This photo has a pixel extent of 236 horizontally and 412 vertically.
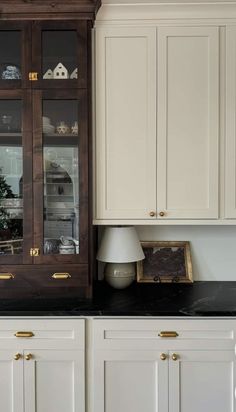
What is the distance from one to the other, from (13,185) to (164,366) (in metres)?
1.24

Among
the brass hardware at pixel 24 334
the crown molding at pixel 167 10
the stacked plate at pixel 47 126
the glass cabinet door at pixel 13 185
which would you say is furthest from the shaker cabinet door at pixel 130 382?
the crown molding at pixel 167 10

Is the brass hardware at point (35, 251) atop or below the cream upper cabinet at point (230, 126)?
below

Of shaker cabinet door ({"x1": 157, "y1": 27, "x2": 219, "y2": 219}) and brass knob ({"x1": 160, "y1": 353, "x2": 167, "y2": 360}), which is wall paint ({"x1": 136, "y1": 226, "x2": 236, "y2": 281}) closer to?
shaker cabinet door ({"x1": 157, "y1": 27, "x2": 219, "y2": 219})

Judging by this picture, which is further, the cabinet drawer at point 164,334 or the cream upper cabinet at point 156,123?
the cream upper cabinet at point 156,123

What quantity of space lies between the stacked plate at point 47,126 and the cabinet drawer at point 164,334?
1034 mm

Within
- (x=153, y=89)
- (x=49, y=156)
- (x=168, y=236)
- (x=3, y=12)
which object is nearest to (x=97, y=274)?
(x=168, y=236)

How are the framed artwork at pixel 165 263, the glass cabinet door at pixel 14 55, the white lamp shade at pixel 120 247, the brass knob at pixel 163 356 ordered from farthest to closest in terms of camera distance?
the framed artwork at pixel 165 263 < the white lamp shade at pixel 120 247 < the glass cabinet door at pixel 14 55 < the brass knob at pixel 163 356

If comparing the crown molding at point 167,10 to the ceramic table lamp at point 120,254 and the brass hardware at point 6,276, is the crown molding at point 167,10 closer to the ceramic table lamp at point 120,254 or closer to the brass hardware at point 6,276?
the ceramic table lamp at point 120,254

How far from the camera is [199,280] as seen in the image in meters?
2.22

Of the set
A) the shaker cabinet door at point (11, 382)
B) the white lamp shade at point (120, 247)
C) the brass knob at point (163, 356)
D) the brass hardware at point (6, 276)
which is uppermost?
the white lamp shade at point (120, 247)

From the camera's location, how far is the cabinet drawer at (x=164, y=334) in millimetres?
1640

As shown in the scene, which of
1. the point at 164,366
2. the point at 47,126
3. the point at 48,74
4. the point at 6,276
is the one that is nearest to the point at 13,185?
the point at 47,126

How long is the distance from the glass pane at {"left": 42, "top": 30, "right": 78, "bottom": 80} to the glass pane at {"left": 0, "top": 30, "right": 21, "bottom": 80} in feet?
0.45

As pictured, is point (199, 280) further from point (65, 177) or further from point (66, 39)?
point (66, 39)
